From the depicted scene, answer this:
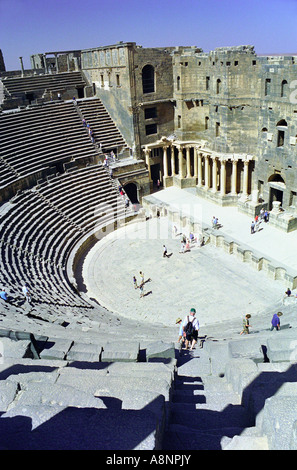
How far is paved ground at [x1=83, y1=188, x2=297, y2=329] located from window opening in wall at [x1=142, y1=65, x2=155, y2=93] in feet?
34.3

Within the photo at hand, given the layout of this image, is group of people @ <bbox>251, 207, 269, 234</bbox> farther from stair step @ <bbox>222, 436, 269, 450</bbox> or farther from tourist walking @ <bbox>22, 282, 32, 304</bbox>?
stair step @ <bbox>222, 436, 269, 450</bbox>

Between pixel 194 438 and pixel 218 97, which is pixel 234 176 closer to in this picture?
pixel 218 97

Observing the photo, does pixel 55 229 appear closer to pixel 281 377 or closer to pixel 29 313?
pixel 29 313

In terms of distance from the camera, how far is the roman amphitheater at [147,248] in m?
5.72

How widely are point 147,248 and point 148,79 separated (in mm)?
13665

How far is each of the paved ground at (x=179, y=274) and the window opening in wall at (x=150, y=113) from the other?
8927mm

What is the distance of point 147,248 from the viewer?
2370 cm

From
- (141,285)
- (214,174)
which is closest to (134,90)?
(214,174)

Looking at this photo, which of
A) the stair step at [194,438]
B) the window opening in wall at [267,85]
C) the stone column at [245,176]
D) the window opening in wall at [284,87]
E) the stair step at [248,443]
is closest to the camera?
the stair step at [248,443]

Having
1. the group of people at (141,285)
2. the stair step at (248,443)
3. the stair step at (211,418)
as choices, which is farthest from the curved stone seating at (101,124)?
the stair step at (248,443)

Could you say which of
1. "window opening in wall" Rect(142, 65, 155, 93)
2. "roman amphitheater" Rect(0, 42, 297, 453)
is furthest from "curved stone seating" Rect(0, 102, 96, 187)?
"window opening in wall" Rect(142, 65, 155, 93)

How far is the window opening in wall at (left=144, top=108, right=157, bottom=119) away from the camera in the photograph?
30.0 metres

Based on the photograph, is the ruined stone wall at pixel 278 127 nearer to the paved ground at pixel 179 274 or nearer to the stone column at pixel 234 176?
the stone column at pixel 234 176

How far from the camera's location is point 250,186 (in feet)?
92.0
